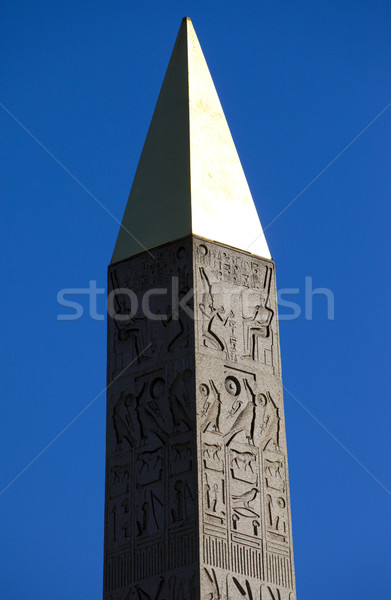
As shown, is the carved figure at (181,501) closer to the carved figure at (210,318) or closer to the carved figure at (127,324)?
the carved figure at (210,318)

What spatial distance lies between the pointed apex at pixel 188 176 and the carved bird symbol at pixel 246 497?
2611 millimetres

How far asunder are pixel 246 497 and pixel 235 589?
0.93 metres

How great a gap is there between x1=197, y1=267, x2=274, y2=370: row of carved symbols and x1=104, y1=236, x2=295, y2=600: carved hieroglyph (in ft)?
0.03

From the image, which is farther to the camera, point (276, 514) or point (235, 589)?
point (276, 514)

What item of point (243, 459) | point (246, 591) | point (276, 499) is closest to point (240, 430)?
point (243, 459)

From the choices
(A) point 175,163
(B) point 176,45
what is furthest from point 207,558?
(B) point 176,45

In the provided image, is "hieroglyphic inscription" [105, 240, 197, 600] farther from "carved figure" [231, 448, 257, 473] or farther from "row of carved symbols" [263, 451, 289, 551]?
"row of carved symbols" [263, 451, 289, 551]

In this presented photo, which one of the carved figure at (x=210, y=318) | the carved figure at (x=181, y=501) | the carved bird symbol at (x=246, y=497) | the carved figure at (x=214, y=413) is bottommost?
the carved figure at (x=181, y=501)

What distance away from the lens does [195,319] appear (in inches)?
681

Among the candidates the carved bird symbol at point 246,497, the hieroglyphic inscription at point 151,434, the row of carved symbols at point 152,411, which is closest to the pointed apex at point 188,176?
the hieroglyphic inscription at point 151,434

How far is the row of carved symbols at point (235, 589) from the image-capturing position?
1638 cm

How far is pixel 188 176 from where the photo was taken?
18.2m

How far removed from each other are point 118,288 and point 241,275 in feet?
4.22

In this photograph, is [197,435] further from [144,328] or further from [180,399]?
[144,328]
